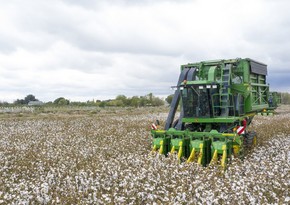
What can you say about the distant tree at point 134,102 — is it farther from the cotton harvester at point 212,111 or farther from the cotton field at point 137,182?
the cotton field at point 137,182

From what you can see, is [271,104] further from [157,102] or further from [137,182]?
[157,102]

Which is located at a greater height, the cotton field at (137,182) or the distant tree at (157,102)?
the distant tree at (157,102)

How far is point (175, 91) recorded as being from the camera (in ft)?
50.8

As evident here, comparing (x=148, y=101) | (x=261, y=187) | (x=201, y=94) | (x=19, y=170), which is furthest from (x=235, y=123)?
(x=148, y=101)

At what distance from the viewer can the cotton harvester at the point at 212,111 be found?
1229 cm

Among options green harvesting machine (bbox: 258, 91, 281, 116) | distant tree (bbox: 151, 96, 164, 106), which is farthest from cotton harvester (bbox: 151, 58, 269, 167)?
distant tree (bbox: 151, 96, 164, 106)

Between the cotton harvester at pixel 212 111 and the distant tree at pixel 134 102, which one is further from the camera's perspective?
the distant tree at pixel 134 102

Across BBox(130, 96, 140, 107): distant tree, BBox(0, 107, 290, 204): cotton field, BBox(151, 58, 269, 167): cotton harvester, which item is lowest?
BBox(0, 107, 290, 204): cotton field

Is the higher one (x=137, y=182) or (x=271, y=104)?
(x=271, y=104)

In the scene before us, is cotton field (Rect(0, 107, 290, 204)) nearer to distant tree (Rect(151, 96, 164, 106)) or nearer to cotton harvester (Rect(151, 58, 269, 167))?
cotton harvester (Rect(151, 58, 269, 167))

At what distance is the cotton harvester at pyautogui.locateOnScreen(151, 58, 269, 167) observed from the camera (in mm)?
12289

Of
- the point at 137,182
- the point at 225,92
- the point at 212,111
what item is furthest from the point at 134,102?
the point at 137,182

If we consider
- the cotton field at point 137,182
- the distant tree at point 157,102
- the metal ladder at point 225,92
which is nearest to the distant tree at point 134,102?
the distant tree at point 157,102

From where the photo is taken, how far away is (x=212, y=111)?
14180 mm
